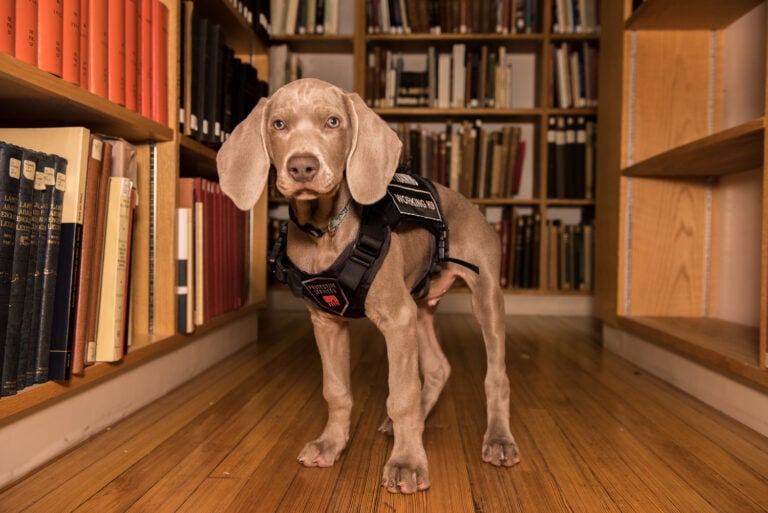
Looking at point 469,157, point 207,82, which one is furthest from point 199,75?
point 469,157

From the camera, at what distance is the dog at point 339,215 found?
3.85ft

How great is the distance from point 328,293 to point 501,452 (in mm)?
571

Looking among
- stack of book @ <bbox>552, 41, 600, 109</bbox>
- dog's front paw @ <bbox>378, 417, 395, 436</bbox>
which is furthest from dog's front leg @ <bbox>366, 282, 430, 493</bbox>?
stack of book @ <bbox>552, 41, 600, 109</bbox>

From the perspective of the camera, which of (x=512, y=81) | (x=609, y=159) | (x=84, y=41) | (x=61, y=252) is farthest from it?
(x=512, y=81)

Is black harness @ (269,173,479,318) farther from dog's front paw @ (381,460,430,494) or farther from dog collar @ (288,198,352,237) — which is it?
dog's front paw @ (381,460,430,494)

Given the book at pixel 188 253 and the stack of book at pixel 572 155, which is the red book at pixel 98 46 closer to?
the book at pixel 188 253

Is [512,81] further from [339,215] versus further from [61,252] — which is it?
[61,252]

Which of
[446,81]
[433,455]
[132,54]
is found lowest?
[433,455]

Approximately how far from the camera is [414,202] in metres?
1.35

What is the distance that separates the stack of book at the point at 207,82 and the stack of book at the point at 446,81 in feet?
5.16

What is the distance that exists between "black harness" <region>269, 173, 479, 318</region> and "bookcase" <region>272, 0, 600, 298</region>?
2.68 m

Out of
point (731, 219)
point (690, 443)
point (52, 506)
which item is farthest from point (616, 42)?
point (52, 506)

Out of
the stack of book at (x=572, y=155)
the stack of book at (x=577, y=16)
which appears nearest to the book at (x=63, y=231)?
the stack of book at (x=572, y=155)

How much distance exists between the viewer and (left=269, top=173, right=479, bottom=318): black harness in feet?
4.03
